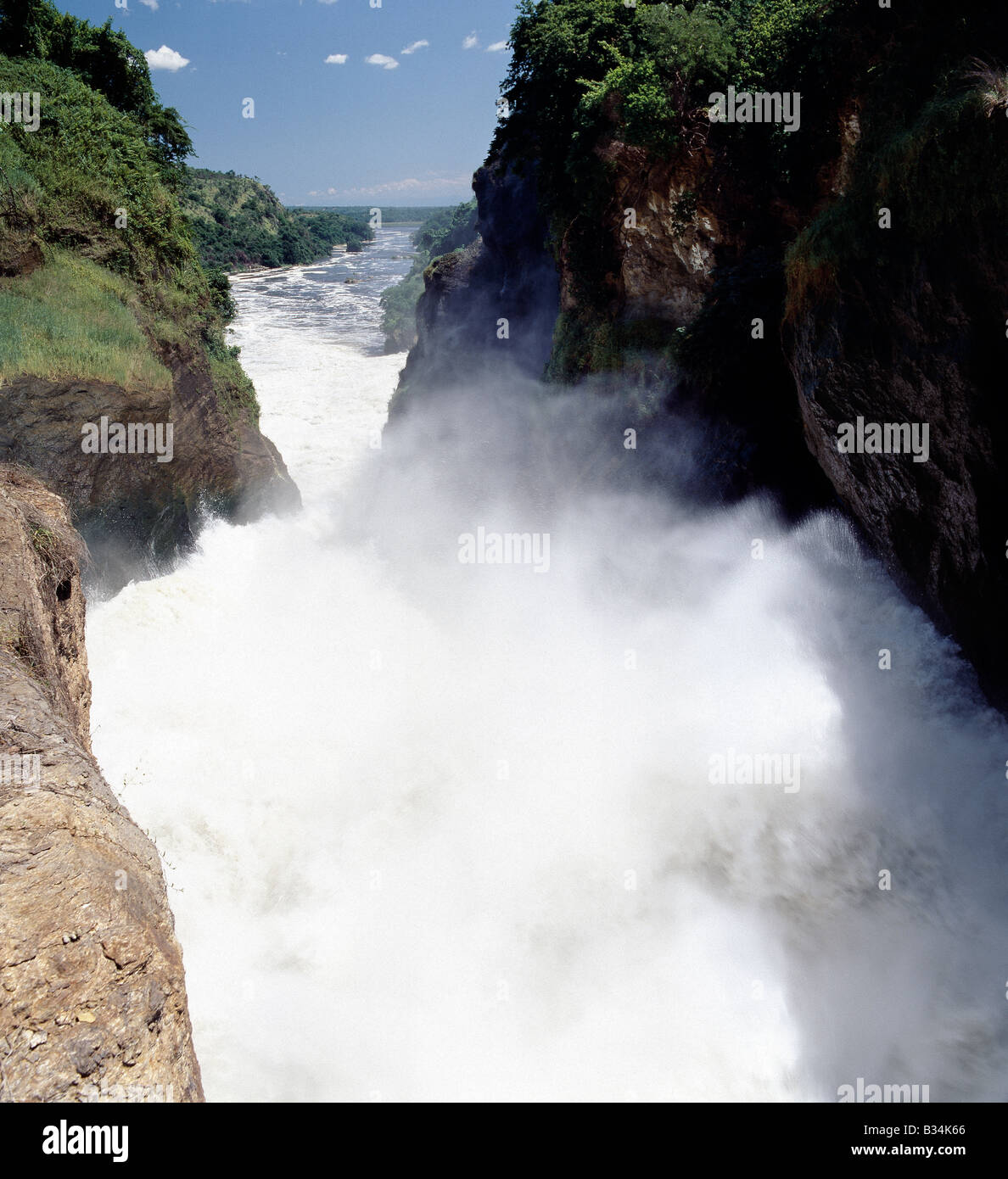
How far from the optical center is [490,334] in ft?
80.7

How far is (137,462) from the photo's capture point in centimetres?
1159

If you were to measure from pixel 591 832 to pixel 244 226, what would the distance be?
93600 mm

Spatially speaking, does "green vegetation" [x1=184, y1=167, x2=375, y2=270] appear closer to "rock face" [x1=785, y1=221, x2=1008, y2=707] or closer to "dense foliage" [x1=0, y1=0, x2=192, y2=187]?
"dense foliage" [x1=0, y1=0, x2=192, y2=187]

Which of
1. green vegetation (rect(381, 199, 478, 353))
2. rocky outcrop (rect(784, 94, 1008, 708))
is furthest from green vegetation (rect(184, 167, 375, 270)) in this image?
rocky outcrop (rect(784, 94, 1008, 708))

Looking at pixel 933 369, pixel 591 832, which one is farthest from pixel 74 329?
pixel 933 369

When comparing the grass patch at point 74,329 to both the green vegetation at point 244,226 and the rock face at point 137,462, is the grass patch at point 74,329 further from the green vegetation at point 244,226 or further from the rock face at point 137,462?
the green vegetation at point 244,226

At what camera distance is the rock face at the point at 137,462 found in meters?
9.81

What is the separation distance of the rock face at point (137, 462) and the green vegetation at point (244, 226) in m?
60.7

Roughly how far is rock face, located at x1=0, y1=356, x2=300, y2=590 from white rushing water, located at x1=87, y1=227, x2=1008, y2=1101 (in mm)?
1081

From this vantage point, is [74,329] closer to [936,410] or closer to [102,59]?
[102,59]

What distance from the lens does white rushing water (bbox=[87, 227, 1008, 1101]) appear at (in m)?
6.39

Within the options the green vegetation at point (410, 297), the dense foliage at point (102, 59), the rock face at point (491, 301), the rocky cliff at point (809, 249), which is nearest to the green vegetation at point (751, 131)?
the rocky cliff at point (809, 249)
